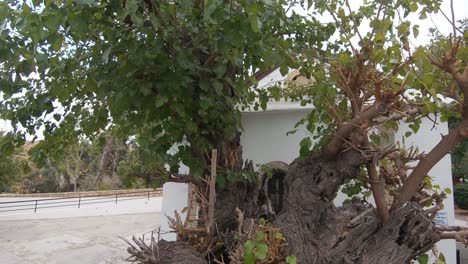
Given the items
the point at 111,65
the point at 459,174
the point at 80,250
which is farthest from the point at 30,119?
the point at 459,174

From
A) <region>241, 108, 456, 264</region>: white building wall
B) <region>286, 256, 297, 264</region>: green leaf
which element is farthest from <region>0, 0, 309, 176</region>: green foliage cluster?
<region>241, 108, 456, 264</region>: white building wall

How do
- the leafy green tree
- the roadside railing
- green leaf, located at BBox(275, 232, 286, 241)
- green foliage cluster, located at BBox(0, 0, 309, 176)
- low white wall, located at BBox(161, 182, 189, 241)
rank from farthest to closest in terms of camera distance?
the roadside railing
low white wall, located at BBox(161, 182, 189, 241)
green leaf, located at BBox(275, 232, 286, 241)
the leafy green tree
green foliage cluster, located at BBox(0, 0, 309, 176)

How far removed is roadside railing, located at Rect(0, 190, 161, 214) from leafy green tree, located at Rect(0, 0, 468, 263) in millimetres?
15270

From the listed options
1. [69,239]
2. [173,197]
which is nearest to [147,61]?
[173,197]

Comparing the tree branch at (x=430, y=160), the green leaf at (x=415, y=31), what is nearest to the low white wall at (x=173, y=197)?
the tree branch at (x=430, y=160)

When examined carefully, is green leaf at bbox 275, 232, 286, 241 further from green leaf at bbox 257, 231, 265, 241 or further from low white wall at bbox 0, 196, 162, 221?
low white wall at bbox 0, 196, 162, 221

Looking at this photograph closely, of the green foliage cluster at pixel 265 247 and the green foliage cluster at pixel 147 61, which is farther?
the green foliage cluster at pixel 265 247

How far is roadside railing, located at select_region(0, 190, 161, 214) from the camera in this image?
17.4m

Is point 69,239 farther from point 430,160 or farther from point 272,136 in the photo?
point 430,160

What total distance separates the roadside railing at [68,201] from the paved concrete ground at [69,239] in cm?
298

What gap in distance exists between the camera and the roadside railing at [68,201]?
17.4 m

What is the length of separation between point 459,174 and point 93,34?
1972cm

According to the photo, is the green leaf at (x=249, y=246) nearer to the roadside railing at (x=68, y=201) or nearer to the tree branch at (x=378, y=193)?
the tree branch at (x=378, y=193)

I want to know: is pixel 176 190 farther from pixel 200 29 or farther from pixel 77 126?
pixel 200 29
